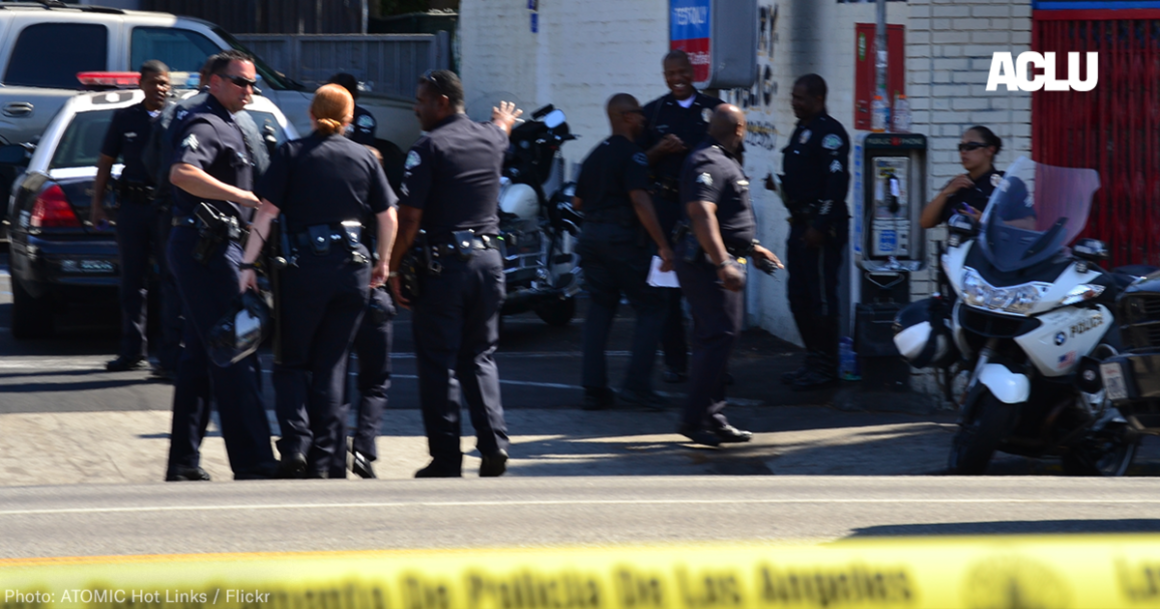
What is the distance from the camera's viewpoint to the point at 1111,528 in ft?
17.9

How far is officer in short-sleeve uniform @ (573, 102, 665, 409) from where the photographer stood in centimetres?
850

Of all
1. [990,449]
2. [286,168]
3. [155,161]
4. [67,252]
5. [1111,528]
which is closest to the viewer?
[1111,528]

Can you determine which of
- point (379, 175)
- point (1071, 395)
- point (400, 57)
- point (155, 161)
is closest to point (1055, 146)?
point (1071, 395)

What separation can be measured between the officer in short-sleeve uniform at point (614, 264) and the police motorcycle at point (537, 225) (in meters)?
1.62

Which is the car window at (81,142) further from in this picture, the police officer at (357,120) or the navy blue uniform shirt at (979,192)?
the navy blue uniform shirt at (979,192)

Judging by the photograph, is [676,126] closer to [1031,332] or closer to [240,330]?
[1031,332]

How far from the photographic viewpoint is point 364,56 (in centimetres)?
2322

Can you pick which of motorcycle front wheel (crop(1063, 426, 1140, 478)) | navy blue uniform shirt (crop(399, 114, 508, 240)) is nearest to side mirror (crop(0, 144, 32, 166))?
navy blue uniform shirt (crop(399, 114, 508, 240))

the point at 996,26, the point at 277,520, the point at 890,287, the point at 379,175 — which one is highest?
the point at 996,26

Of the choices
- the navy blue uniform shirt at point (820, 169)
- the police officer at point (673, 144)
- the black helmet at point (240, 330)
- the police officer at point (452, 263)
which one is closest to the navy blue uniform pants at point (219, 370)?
the black helmet at point (240, 330)

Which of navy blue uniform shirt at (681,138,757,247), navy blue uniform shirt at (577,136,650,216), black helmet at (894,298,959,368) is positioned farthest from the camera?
navy blue uniform shirt at (577,136,650,216)

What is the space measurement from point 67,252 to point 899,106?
18.6 ft

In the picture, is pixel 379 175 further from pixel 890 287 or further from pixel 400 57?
pixel 400 57

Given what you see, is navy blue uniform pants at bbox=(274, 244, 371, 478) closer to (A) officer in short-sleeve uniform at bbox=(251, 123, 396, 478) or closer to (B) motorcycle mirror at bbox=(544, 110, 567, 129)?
(A) officer in short-sleeve uniform at bbox=(251, 123, 396, 478)
